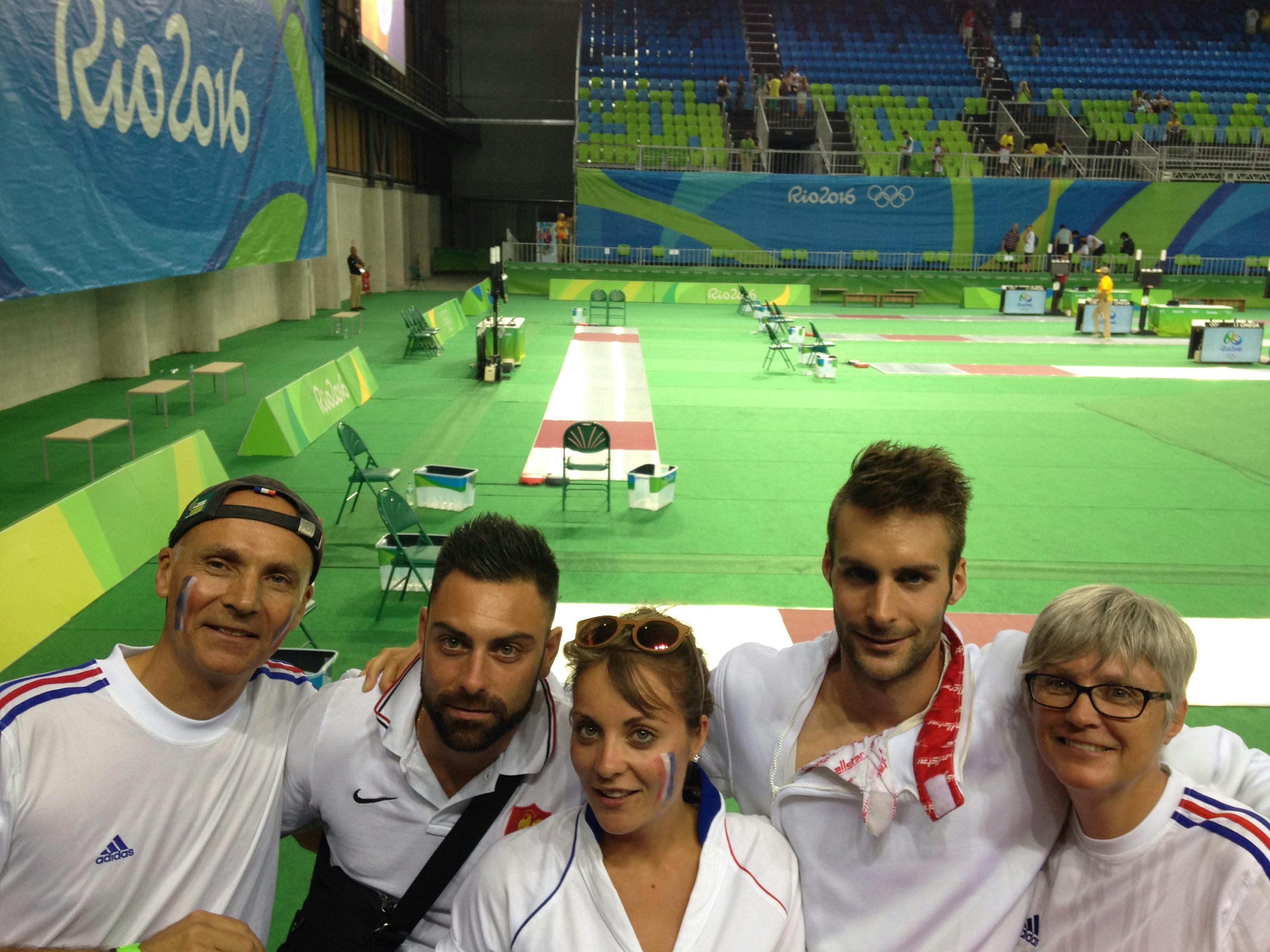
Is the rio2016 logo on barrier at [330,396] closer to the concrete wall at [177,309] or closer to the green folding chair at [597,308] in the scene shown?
the concrete wall at [177,309]


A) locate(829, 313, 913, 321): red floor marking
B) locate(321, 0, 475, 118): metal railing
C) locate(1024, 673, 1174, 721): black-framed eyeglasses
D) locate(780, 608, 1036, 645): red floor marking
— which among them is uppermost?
locate(321, 0, 475, 118): metal railing

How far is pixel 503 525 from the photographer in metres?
2.70

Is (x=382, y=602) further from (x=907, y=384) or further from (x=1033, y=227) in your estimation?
(x=1033, y=227)

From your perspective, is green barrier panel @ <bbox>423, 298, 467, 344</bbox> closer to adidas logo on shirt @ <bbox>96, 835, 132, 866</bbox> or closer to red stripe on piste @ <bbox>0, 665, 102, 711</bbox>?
red stripe on piste @ <bbox>0, 665, 102, 711</bbox>

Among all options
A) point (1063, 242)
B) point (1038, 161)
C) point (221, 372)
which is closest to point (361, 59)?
point (221, 372)

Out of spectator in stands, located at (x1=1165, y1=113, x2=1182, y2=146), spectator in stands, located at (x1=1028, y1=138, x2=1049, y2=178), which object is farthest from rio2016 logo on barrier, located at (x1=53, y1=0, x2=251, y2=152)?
spectator in stands, located at (x1=1165, y1=113, x2=1182, y2=146)

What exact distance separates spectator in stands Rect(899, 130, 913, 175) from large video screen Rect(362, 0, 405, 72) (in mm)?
18204

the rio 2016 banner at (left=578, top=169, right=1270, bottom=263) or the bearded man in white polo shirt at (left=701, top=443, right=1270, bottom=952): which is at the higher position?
the rio 2016 banner at (left=578, top=169, right=1270, bottom=263)

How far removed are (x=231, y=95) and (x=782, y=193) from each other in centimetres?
2344

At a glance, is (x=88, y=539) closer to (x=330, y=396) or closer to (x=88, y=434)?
(x=88, y=434)

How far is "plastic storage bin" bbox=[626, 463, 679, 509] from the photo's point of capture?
36.0 feet

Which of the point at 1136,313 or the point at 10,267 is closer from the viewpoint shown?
the point at 10,267

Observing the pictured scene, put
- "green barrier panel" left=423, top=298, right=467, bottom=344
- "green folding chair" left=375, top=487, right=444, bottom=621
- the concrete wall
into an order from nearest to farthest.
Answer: "green folding chair" left=375, top=487, right=444, bottom=621 → the concrete wall → "green barrier panel" left=423, top=298, right=467, bottom=344

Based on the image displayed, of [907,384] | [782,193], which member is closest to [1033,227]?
[782,193]
